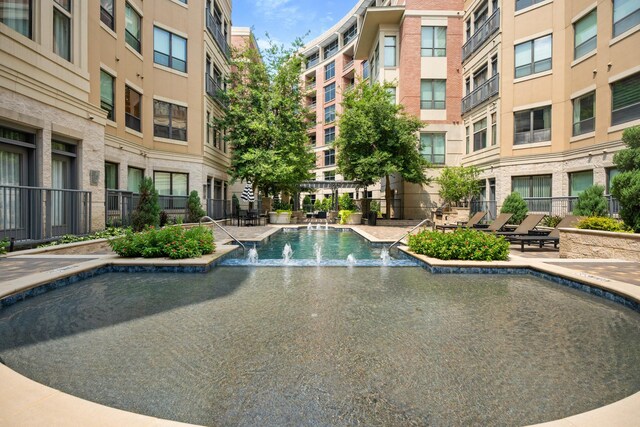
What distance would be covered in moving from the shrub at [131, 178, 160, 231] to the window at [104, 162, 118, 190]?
149 inches

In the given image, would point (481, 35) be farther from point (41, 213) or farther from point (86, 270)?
point (86, 270)

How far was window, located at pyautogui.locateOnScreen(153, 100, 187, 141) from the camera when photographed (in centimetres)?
1956

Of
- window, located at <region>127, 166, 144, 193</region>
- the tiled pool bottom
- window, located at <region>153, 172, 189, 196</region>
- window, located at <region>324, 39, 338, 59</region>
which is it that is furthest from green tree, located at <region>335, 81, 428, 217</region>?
window, located at <region>324, 39, 338, 59</region>

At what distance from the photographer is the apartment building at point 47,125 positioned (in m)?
9.12

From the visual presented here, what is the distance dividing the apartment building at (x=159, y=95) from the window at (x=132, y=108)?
5 cm

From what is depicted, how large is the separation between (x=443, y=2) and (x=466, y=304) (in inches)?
1049

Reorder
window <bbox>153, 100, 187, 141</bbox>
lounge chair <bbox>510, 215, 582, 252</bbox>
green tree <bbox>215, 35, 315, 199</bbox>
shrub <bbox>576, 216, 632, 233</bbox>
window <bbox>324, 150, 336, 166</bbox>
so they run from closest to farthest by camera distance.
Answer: shrub <bbox>576, 216, 632, 233</bbox>, lounge chair <bbox>510, 215, 582, 252</bbox>, window <bbox>153, 100, 187, 141</bbox>, green tree <bbox>215, 35, 315, 199</bbox>, window <bbox>324, 150, 336, 166</bbox>

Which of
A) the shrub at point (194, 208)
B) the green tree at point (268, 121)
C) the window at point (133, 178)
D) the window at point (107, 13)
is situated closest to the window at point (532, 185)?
the green tree at point (268, 121)

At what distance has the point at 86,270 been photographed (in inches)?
281

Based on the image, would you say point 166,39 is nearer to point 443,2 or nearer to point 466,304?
→ point 443,2

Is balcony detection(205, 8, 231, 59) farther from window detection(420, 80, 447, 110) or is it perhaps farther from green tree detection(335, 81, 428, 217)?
window detection(420, 80, 447, 110)

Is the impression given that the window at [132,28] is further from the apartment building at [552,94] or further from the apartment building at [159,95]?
the apartment building at [552,94]

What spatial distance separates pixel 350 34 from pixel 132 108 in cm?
3298

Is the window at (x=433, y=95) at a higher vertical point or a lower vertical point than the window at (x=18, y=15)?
higher
